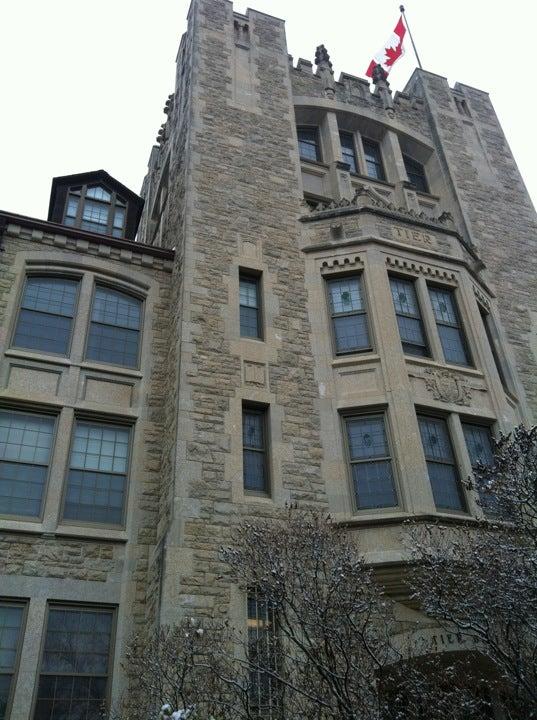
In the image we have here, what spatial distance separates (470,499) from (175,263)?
8682mm

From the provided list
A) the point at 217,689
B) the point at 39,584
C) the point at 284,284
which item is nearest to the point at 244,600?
the point at 217,689

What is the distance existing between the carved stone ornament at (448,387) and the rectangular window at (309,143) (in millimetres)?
9816

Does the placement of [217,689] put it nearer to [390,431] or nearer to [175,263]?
[390,431]

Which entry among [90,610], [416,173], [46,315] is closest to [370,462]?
[90,610]

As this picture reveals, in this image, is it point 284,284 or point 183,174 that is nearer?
point 284,284

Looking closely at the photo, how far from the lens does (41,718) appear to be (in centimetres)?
1060

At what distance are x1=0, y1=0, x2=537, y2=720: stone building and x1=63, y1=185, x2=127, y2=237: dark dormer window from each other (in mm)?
53

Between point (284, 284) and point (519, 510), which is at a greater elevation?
point (284, 284)

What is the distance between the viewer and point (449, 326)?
1605 cm

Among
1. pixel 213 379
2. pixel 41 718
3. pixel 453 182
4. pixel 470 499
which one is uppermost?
pixel 453 182

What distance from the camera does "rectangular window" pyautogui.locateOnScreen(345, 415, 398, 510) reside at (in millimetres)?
12789

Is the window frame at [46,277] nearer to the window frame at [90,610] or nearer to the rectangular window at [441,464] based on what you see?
the window frame at [90,610]

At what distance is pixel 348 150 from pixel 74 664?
1776 centimetres

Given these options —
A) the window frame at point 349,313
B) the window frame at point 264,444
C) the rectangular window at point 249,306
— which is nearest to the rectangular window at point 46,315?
the rectangular window at point 249,306
